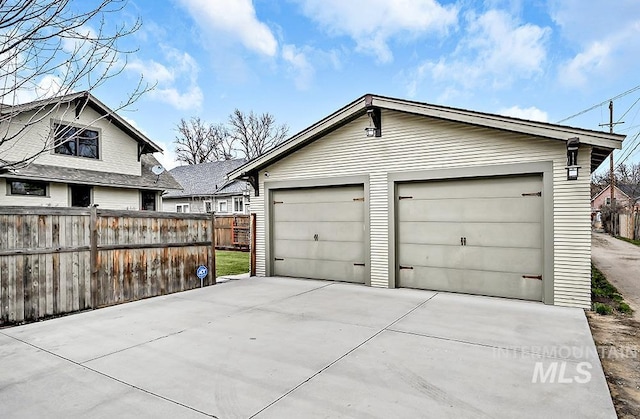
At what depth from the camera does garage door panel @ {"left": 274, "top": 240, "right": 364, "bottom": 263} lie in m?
7.54

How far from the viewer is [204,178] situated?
23875mm

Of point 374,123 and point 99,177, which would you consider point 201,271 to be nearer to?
point 374,123

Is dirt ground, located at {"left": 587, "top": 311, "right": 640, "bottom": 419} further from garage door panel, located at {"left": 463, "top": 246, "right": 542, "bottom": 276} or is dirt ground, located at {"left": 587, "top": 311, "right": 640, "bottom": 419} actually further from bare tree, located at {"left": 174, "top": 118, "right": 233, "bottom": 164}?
bare tree, located at {"left": 174, "top": 118, "right": 233, "bottom": 164}

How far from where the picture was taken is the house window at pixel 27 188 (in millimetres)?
11000

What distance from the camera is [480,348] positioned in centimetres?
376

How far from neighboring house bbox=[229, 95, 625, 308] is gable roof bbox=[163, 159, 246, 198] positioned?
1459 cm

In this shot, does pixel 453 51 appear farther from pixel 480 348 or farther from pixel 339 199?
pixel 480 348

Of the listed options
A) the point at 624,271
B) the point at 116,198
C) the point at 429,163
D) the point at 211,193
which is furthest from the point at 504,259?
the point at 211,193

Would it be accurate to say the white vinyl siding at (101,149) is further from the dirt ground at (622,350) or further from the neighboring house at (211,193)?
the dirt ground at (622,350)

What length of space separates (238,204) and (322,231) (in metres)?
14.3

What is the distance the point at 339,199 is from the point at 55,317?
5345 millimetres

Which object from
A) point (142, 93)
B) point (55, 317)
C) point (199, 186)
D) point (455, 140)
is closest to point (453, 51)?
point (455, 140)

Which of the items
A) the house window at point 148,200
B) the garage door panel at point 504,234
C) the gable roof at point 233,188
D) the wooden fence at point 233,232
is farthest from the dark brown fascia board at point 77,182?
the garage door panel at point 504,234

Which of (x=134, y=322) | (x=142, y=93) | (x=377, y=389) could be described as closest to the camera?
(x=377, y=389)
